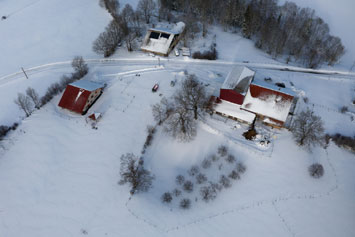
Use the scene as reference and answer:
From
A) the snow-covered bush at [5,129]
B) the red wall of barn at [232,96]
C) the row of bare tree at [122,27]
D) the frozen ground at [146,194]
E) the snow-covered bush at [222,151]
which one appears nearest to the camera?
the frozen ground at [146,194]

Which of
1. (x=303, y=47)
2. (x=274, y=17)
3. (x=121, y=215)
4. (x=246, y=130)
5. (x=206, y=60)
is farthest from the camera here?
(x=274, y=17)

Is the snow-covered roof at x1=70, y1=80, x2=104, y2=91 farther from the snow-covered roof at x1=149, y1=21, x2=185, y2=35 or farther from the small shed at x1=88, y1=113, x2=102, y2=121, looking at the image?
the snow-covered roof at x1=149, y1=21, x2=185, y2=35

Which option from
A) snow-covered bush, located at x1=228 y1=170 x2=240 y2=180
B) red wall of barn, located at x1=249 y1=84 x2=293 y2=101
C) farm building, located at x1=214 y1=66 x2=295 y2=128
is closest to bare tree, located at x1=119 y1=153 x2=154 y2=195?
snow-covered bush, located at x1=228 y1=170 x2=240 y2=180

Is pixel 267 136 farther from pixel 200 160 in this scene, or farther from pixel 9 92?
pixel 9 92

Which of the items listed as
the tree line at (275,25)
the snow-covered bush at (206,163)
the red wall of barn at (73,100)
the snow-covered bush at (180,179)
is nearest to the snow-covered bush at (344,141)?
the snow-covered bush at (206,163)

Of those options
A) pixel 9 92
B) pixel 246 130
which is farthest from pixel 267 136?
pixel 9 92

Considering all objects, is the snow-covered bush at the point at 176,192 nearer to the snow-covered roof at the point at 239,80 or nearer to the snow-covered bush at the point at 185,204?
the snow-covered bush at the point at 185,204
